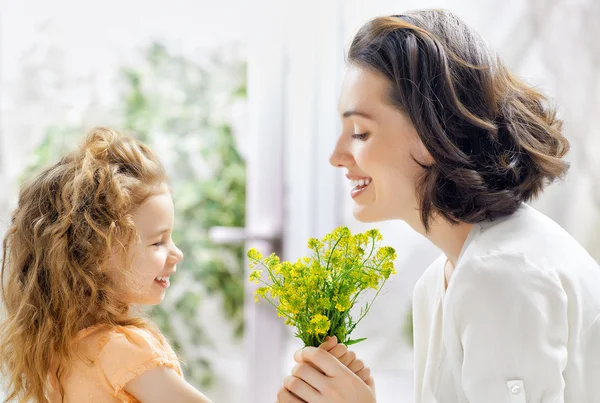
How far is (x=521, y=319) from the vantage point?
1188 millimetres

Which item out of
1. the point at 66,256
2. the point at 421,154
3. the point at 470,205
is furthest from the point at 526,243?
the point at 66,256

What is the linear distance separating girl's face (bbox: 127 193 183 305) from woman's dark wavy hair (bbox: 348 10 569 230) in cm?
49

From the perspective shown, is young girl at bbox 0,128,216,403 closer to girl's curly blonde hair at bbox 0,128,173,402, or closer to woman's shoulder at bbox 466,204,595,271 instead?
girl's curly blonde hair at bbox 0,128,173,402

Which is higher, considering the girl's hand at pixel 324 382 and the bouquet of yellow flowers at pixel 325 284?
the bouquet of yellow flowers at pixel 325 284

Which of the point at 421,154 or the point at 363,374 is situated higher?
the point at 421,154

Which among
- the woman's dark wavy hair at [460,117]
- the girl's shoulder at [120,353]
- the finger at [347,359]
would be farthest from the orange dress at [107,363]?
the woman's dark wavy hair at [460,117]

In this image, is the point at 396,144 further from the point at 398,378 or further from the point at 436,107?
the point at 398,378

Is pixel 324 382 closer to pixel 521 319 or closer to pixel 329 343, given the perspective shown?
pixel 329 343

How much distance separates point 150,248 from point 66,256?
0.52 feet

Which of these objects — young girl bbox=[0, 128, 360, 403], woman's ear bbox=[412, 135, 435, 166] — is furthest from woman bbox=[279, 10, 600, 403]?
young girl bbox=[0, 128, 360, 403]

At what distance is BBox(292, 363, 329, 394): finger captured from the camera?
1.31m

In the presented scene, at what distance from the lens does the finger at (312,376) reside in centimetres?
131

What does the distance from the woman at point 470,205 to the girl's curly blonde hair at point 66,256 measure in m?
0.39

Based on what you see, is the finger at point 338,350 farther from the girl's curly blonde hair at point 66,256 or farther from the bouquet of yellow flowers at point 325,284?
the girl's curly blonde hair at point 66,256
